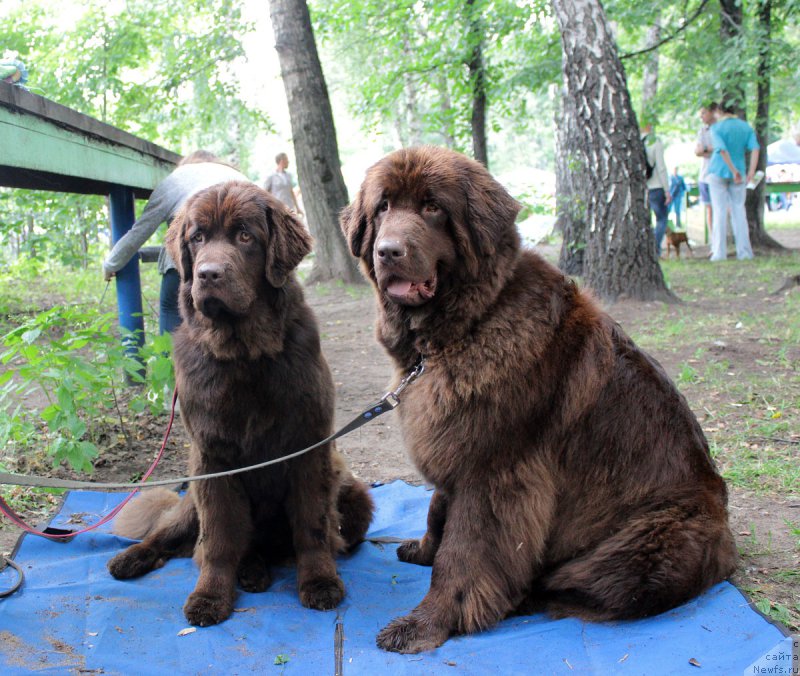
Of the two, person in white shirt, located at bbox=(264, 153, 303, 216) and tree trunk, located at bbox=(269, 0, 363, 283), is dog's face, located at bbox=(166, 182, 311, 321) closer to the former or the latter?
tree trunk, located at bbox=(269, 0, 363, 283)

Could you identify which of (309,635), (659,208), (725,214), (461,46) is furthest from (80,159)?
(659,208)

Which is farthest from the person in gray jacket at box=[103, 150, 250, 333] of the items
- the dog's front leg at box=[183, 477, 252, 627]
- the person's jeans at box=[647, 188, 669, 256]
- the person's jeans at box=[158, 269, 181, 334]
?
the person's jeans at box=[647, 188, 669, 256]

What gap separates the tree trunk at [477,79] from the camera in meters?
11.9

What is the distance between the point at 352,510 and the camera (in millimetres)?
3594

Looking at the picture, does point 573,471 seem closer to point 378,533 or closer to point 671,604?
point 671,604

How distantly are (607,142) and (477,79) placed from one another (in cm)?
524

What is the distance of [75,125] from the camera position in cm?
474

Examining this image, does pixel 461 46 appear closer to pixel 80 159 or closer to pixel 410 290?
pixel 80 159

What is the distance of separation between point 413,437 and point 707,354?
14.2ft

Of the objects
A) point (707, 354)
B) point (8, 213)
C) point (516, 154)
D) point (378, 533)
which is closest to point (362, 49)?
point (8, 213)

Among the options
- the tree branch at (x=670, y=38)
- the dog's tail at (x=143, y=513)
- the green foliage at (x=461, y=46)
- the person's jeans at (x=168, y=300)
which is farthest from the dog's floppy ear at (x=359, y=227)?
the green foliage at (x=461, y=46)

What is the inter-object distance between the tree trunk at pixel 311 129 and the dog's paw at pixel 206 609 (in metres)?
8.72

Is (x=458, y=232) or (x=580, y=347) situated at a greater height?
(x=458, y=232)

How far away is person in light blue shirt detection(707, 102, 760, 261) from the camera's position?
468 inches
